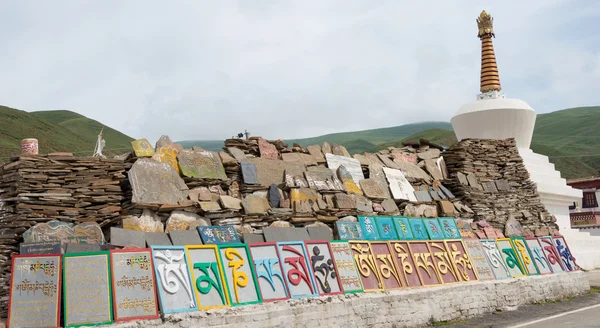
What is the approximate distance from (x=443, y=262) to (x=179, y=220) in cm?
660

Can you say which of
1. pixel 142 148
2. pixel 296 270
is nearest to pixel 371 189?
pixel 296 270

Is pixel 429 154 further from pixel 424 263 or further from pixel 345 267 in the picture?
pixel 345 267

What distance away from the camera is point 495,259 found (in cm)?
1634

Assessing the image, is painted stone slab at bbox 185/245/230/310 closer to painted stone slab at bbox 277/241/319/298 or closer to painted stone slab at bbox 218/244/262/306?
painted stone slab at bbox 218/244/262/306

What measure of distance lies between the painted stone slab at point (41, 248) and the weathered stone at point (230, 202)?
3511 mm

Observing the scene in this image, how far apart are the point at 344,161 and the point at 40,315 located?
8.78 meters

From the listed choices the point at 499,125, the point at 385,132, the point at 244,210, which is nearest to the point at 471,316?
the point at 244,210

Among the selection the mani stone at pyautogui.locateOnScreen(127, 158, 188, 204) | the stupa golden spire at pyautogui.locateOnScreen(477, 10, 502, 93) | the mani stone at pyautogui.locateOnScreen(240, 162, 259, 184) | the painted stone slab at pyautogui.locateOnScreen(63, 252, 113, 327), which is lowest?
the painted stone slab at pyautogui.locateOnScreen(63, 252, 113, 327)

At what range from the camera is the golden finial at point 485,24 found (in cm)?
2862

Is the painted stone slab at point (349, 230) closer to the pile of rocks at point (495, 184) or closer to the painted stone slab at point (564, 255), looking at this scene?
the pile of rocks at point (495, 184)

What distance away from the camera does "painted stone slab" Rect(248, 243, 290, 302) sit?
11.1 metres

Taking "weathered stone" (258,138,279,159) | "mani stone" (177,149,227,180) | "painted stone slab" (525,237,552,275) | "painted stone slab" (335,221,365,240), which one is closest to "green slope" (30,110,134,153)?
"painted stone slab" (525,237,552,275)

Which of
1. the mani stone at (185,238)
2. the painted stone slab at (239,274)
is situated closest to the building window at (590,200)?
the painted stone slab at (239,274)

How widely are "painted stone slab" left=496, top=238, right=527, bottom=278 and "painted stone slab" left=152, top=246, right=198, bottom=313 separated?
31.2 ft
